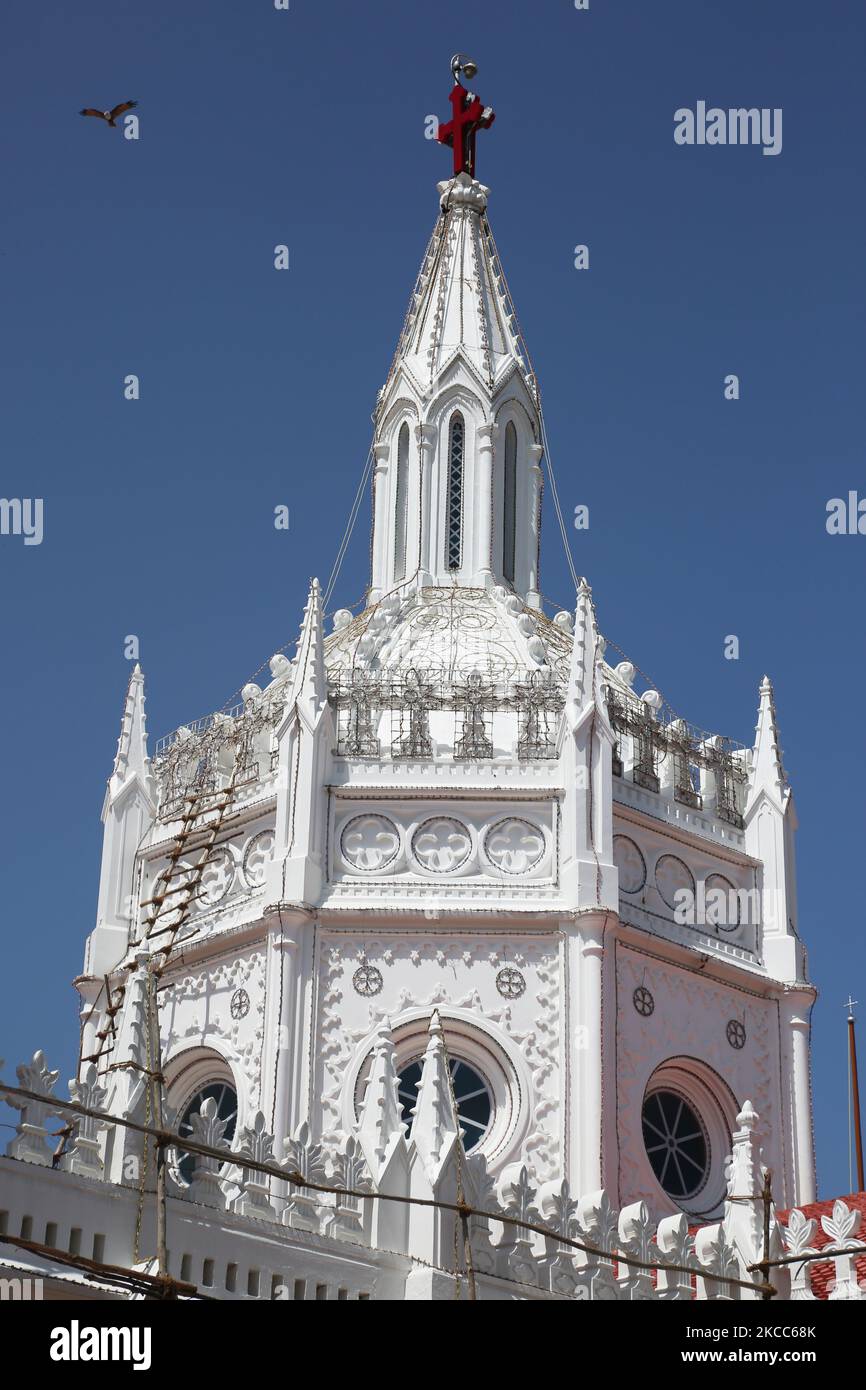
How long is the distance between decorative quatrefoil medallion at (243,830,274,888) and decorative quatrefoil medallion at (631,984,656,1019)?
323 inches

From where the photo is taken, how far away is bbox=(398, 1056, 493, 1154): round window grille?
47.0 m

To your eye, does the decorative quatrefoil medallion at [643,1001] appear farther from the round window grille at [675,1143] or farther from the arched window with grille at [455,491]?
the arched window with grille at [455,491]

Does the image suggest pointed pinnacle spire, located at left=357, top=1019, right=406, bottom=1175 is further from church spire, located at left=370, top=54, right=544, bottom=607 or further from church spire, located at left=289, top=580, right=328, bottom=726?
church spire, located at left=370, top=54, right=544, bottom=607

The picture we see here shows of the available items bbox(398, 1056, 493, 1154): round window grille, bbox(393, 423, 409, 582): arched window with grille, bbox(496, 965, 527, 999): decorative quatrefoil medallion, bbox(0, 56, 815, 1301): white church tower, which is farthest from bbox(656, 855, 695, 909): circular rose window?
bbox(393, 423, 409, 582): arched window with grille

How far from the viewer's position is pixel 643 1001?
48812 millimetres

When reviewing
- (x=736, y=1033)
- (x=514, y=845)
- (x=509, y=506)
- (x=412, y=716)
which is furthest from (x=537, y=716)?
(x=509, y=506)

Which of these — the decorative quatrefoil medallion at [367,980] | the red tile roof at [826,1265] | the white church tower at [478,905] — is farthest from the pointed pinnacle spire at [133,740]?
the red tile roof at [826,1265]

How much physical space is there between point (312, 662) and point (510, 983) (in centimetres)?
859

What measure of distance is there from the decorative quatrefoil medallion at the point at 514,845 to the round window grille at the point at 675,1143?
542cm

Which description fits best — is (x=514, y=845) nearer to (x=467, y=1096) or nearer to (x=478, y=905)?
(x=478, y=905)

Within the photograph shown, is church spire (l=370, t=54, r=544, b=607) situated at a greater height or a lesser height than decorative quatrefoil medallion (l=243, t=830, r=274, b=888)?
greater
